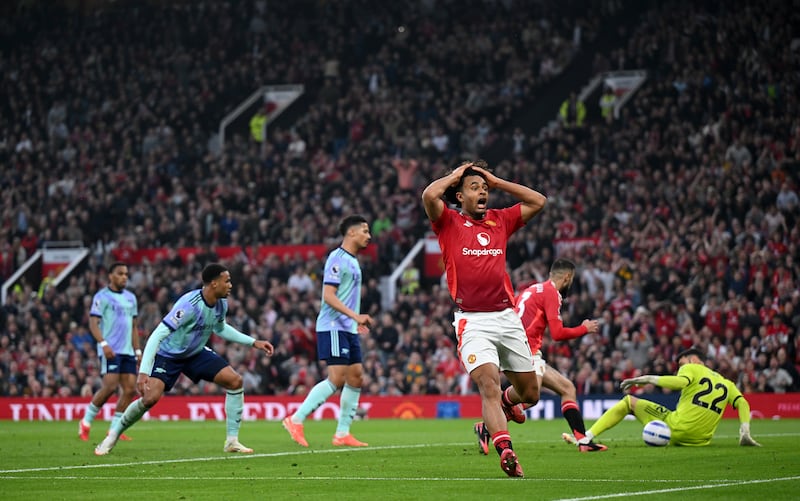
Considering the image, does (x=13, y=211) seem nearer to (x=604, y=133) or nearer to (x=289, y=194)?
(x=289, y=194)

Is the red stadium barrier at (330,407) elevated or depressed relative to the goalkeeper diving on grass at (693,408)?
depressed

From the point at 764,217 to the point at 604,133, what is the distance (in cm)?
697

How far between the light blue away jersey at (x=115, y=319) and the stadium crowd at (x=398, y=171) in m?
10.7

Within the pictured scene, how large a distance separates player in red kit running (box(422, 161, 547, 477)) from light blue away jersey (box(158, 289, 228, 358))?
4427 mm

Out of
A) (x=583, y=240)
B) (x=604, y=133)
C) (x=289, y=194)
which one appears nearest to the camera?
(x=583, y=240)

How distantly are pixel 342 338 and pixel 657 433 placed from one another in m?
4.21

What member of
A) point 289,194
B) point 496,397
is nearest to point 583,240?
point 289,194

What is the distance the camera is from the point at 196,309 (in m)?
15.3

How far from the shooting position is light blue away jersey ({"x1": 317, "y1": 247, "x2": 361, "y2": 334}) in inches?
666

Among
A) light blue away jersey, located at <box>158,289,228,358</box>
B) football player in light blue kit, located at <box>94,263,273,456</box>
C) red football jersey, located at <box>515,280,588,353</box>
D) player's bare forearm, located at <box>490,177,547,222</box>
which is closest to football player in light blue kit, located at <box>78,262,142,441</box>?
football player in light blue kit, located at <box>94,263,273,456</box>

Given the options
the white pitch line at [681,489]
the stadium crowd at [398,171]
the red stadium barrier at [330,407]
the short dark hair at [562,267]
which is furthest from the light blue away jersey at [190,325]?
the stadium crowd at [398,171]

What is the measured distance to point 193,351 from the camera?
15.6 m

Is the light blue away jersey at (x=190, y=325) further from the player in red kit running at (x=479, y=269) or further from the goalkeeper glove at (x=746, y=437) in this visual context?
the goalkeeper glove at (x=746, y=437)

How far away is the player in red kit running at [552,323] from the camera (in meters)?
15.2
